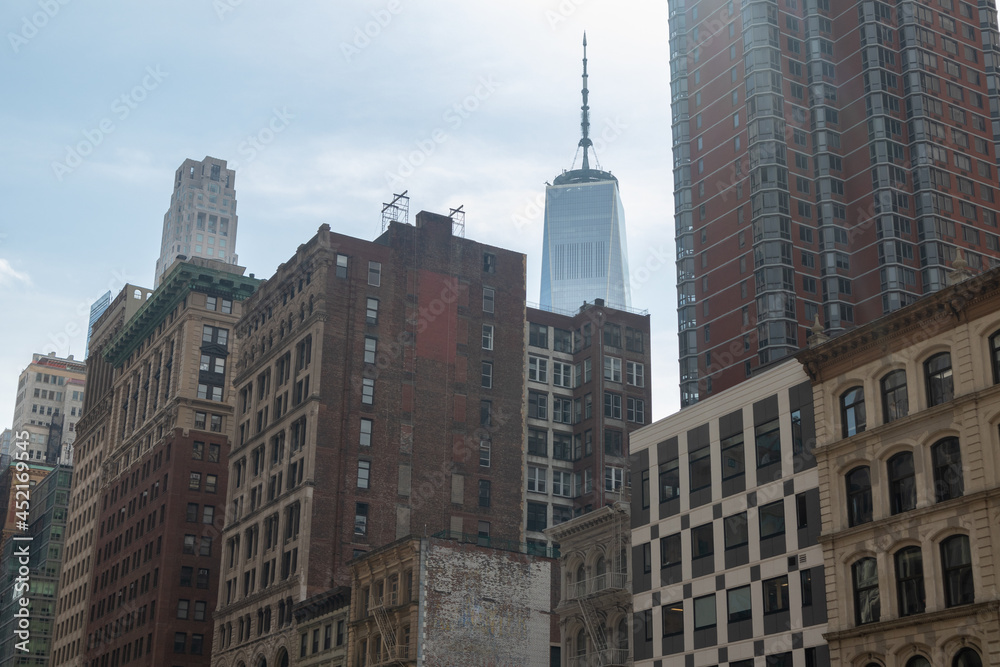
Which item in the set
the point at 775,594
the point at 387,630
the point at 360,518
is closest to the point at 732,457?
the point at 775,594

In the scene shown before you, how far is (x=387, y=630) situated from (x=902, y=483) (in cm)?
4134

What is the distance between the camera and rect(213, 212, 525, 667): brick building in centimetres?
10594

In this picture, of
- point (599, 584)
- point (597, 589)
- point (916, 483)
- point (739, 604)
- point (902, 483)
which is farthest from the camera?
point (599, 584)

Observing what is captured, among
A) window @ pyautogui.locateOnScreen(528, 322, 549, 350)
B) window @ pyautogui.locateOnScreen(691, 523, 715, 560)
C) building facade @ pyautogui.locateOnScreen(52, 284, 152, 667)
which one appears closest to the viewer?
window @ pyautogui.locateOnScreen(691, 523, 715, 560)

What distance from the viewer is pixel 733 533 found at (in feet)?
200

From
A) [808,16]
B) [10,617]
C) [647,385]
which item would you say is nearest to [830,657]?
[647,385]

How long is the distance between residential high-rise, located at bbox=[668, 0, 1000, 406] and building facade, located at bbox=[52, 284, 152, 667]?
78237 mm

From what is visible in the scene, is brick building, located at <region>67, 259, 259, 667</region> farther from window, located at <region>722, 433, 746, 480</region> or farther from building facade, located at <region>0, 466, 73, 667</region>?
window, located at <region>722, 433, 746, 480</region>

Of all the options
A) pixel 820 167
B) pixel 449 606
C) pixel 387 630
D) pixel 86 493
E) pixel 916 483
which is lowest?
pixel 387 630

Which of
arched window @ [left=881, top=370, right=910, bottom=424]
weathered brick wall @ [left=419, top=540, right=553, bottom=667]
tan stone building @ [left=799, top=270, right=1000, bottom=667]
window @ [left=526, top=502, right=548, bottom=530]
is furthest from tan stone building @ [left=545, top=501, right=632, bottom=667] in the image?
window @ [left=526, top=502, right=548, bottom=530]

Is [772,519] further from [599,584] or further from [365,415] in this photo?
[365,415]

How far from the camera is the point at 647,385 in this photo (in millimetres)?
135000

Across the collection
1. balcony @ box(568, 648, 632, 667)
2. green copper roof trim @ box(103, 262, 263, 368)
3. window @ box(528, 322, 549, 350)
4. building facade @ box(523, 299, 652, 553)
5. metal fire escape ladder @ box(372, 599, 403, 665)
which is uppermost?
green copper roof trim @ box(103, 262, 263, 368)

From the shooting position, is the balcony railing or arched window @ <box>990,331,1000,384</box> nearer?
arched window @ <box>990,331,1000,384</box>
